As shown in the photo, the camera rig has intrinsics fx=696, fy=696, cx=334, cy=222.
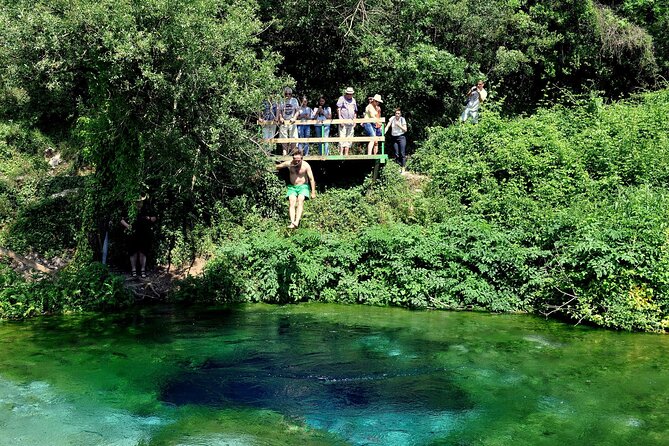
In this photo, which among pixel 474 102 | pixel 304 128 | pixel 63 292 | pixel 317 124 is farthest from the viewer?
pixel 474 102

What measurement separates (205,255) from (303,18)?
816 cm

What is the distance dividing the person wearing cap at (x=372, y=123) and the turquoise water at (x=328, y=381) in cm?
553

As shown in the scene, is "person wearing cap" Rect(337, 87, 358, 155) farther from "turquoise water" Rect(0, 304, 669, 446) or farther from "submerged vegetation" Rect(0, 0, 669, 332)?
"turquoise water" Rect(0, 304, 669, 446)

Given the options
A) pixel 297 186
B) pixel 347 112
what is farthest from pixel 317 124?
pixel 297 186

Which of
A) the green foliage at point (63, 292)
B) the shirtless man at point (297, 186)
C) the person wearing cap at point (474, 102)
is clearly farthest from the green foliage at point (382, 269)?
the person wearing cap at point (474, 102)

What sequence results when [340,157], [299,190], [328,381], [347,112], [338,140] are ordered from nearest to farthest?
[328,381], [299,190], [338,140], [340,157], [347,112]

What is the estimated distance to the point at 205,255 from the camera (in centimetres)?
1617

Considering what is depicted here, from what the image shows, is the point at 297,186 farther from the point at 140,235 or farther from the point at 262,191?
the point at 140,235

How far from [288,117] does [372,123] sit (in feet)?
7.88

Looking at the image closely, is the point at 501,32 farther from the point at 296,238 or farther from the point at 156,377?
the point at 156,377

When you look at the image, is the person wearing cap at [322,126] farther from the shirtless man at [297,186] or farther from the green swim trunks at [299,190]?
the green swim trunks at [299,190]

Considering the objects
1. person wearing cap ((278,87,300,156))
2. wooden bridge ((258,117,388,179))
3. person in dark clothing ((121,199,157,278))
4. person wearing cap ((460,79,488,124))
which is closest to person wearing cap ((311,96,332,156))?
wooden bridge ((258,117,388,179))

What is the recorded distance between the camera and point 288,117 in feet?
58.5

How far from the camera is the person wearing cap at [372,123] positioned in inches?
709
